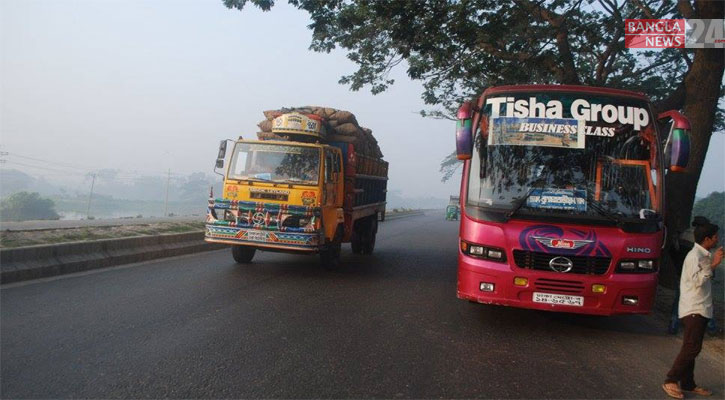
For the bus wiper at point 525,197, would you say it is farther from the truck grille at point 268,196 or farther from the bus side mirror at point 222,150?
the bus side mirror at point 222,150

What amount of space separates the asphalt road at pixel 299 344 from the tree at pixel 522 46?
434 cm

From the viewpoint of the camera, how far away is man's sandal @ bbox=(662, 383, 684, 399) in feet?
14.2

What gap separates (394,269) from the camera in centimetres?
1091

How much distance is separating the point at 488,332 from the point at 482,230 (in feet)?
3.94

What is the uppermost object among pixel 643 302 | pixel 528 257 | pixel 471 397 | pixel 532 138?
pixel 532 138

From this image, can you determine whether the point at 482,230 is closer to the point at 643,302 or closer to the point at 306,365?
the point at 643,302

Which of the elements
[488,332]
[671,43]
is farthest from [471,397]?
[671,43]

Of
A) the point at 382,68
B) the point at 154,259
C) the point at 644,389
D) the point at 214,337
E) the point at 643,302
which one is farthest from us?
the point at 382,68

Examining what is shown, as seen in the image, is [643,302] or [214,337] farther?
[643,302]

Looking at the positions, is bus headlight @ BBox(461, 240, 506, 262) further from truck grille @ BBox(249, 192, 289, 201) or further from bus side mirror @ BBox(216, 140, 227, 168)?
bus side mirror @ BBox(216, 140, 227, 168)

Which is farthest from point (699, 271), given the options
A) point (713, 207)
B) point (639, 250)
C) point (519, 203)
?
point (713, 207)

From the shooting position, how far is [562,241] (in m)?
5.80

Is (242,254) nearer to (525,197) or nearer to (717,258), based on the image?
(525,197)

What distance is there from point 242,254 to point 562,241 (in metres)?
6.41
